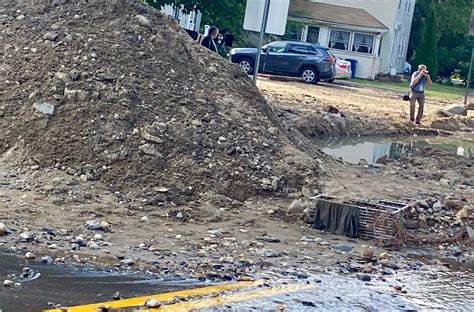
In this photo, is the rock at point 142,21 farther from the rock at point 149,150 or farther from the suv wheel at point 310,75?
the suv wheel at point 310,75

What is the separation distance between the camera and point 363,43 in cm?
5222

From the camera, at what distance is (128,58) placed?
34.9ft

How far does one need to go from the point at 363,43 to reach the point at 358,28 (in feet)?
4.10

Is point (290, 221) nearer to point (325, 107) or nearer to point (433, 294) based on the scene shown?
point (433, 294)

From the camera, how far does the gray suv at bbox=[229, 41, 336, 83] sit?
37.1 meters

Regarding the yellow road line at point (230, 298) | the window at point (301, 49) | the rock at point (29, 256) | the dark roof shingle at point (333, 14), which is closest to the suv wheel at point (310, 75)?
the window at point (301, 49)

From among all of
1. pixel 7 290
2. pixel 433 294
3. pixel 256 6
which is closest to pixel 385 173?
pixel 256 6

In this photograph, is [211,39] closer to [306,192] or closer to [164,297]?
[306,192]

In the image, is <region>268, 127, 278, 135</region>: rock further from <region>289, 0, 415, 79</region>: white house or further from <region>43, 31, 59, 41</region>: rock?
<region>289, 0, 415, 79</region>: white house

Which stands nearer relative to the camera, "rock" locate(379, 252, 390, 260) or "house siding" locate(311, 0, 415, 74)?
"rock" locate(379, 252, 390, 260)

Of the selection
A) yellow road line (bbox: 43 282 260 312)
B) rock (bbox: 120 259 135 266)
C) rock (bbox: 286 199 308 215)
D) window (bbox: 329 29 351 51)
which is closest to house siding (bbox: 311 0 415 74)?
window (bbox: 329 29 351 51)

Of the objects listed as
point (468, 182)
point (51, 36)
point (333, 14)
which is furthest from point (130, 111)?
point (333, 14)

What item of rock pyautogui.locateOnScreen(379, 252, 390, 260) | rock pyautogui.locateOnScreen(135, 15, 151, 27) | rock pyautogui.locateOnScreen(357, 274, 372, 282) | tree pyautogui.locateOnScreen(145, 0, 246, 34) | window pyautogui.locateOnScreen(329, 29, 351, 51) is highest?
tree pyautogui.locateOnScreen(145, 0, 246, 34)

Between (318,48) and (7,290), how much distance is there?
3250cm
